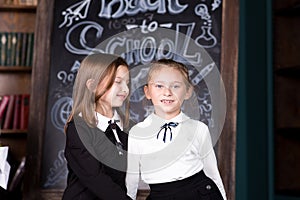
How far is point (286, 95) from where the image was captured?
2682mm

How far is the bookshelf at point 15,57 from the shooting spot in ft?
9.80

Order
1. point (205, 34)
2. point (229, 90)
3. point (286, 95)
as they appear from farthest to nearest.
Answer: point (286, 95), point (205, 34), point (229, 90)

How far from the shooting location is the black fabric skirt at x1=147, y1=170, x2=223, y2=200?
1819 mm

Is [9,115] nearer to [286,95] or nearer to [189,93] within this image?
[189,93]

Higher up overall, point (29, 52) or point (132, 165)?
point (29, 52)

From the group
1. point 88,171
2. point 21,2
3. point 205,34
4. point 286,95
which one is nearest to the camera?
point 88,171

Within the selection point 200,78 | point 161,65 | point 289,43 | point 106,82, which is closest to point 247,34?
point 289,43

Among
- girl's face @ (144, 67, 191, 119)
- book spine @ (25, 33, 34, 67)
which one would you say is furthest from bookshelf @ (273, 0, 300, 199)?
book spine @ (25, 33, 34, 67)

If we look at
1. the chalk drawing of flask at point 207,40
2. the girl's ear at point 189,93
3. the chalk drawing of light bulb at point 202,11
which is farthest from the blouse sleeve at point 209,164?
the chalk drawing of light bulb at point 202,11

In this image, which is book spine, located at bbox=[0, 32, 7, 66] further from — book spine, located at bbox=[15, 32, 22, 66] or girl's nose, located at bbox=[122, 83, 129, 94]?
girl's nose, located at bbox=[122, 83, 129, 94]

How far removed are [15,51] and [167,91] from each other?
5.01 feet

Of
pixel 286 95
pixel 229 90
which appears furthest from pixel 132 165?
pixel 286 95

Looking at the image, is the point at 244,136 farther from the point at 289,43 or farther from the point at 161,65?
the point at 161,65

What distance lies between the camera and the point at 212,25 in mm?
2334
